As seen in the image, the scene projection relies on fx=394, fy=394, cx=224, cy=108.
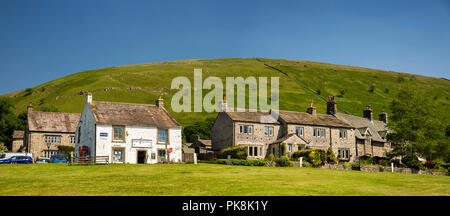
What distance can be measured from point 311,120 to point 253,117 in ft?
33.0

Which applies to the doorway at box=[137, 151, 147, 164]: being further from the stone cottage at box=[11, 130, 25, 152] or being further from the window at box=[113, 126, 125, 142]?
the stone cottage at box=[11, 130, 25, 152]

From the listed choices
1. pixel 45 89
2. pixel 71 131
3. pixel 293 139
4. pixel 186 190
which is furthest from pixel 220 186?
pixel 45 89

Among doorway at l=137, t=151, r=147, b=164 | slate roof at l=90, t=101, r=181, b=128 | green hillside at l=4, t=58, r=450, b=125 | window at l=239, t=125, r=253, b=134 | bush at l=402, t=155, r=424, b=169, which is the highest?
green hillside at l=4, t=58, r=450, b=125

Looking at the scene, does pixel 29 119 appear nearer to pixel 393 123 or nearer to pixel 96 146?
pixel 96 146

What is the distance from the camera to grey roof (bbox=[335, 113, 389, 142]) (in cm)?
6779

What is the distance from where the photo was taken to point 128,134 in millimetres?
45406

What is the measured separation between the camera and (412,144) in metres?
51.7

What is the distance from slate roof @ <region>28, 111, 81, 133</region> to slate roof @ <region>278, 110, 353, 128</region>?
38.9m

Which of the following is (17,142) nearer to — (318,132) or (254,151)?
(254,151)

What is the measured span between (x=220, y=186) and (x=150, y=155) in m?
26.3

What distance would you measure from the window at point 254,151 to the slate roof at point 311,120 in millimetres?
6295

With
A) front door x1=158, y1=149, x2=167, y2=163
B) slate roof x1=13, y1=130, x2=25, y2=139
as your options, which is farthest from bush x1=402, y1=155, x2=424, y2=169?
slate roof x1=13, y1=130, x2=25, y2=139

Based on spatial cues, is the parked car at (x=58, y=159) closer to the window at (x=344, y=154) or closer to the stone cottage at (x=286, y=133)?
the stone cottage at (x=286, y=133)

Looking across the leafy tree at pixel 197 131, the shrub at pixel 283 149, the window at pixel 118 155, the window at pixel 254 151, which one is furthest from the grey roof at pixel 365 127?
the leafy tree at pixel 197 131
